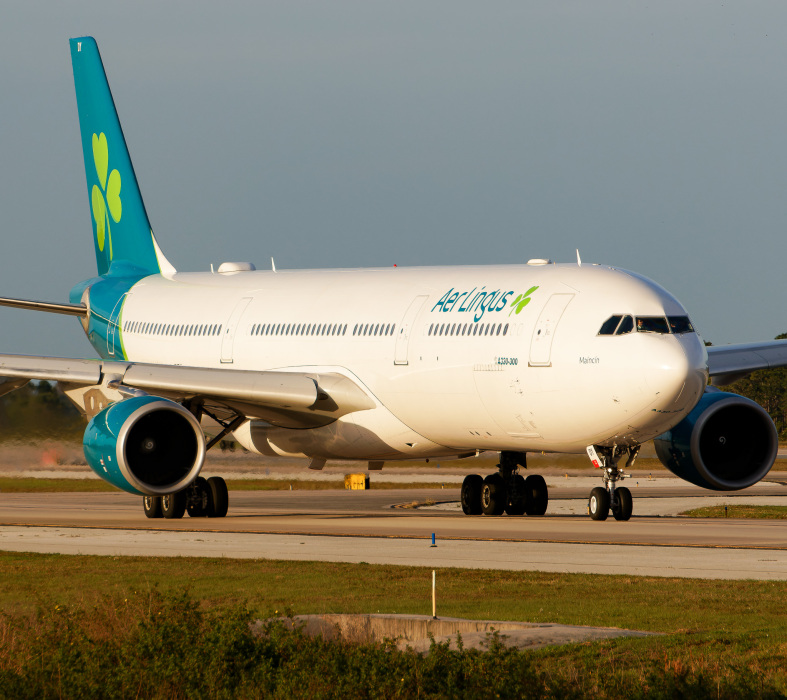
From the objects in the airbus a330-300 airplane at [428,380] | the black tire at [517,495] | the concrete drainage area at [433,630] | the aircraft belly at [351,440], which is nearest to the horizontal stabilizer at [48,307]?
the airbus a330-300 airplane at [428,380]

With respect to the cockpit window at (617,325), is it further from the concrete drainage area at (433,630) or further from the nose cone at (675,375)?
the concrete drainage area at (433,630)

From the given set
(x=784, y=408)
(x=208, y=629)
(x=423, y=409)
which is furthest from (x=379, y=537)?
(x=784, y=408)

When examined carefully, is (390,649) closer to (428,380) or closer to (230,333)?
(428,380)

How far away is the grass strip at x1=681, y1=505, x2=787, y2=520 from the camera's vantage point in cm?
2709

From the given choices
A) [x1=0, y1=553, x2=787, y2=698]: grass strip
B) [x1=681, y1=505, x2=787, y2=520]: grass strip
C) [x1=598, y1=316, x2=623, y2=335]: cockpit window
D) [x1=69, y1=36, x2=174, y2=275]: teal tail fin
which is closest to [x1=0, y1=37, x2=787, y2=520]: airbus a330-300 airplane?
[x1=598, y1=316, x2=623, y2=335]: cockpit window

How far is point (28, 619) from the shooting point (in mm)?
12188

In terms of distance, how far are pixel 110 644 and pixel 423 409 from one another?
14572 mm

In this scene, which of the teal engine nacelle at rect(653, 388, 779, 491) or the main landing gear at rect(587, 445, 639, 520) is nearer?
the main landing gear at rect(587, 445, 639, 520)

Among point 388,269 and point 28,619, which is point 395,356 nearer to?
point 388,269

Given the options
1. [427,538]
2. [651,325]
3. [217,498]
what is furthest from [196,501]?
[651,325]

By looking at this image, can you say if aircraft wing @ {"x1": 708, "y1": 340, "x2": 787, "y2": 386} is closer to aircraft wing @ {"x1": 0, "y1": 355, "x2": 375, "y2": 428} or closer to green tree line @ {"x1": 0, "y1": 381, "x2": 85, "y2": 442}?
aircraft wing @ {"x1": 0, "y1": 355, "x2": 375, "y2": 428}

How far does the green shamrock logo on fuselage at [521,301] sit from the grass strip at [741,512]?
21.2 ft

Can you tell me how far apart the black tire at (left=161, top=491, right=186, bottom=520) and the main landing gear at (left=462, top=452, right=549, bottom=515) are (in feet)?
17.3

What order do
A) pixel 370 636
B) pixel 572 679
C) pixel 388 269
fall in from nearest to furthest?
pixel 572 679, pixel 370 636, pixel 388 269
